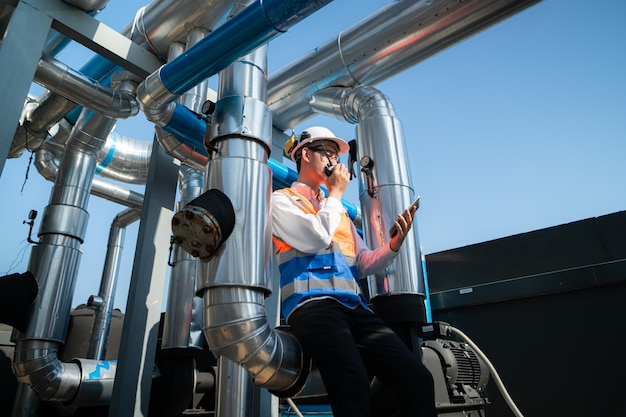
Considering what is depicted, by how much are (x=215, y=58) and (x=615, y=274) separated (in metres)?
2.59

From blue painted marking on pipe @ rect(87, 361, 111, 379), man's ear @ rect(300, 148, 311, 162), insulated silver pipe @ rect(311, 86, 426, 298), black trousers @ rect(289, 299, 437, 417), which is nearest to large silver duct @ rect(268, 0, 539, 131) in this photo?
insulated silver pipe @ rect(311, 86, 426, 298)

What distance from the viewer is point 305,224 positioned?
1.23 metres

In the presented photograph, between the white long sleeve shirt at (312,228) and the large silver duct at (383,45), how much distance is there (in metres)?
1.12

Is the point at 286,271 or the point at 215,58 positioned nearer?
the point at 286,271

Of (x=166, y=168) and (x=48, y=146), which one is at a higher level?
(x=48, y=146)

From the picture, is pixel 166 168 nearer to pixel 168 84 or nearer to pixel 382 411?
pixel 168 84

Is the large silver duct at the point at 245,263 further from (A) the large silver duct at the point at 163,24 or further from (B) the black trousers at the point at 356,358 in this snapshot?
(A) the large silver duct at the point at 163,24

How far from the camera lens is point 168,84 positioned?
1.63 meters

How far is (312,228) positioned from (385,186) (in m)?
0.67

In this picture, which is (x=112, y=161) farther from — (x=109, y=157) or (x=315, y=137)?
(x=315, y=137)

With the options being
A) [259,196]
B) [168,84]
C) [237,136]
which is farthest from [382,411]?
[168,84]

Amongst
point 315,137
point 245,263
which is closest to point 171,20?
point 315,137

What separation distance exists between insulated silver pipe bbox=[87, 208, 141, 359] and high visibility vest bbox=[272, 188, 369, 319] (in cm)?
302

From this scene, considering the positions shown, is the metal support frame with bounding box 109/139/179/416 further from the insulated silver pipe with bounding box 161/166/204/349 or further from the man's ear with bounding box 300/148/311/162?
the man's ear with bounding box 300/148/311/162
